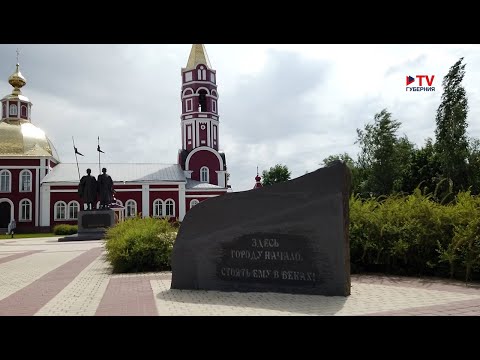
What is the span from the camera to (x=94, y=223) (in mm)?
26578

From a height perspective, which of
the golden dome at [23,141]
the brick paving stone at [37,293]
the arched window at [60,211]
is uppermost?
the golden dome at [23,141]

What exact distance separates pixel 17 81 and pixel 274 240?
54.8m

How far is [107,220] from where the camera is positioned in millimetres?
26406

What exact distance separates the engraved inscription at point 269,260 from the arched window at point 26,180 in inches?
1678

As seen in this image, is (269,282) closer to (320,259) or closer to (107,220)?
(320,259)

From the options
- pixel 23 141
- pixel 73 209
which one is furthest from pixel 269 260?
pixel 23 141

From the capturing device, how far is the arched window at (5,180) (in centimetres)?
4388

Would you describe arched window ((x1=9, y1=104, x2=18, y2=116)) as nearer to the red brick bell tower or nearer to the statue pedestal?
the red brick bell tower

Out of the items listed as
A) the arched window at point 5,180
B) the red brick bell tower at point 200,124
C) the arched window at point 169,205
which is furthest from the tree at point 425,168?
the arched window at point 5,180

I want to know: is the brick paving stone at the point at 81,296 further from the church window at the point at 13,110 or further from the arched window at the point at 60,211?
the church window at the point at 13,110

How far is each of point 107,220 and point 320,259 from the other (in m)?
21.9

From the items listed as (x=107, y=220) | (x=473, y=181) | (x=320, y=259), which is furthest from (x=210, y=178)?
(x=320, y=259)

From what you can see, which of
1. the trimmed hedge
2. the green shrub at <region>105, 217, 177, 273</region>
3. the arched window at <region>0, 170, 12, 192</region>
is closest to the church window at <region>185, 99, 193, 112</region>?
the arched window at <region>0, 170, 12, 192</region>

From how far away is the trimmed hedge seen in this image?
8.18 m
